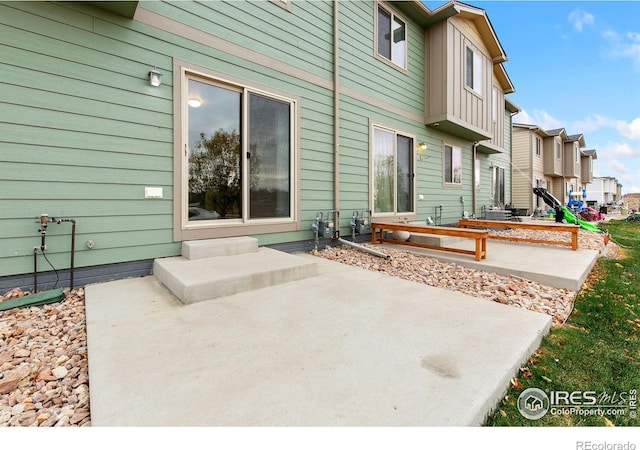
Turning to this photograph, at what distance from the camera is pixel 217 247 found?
11.2ft

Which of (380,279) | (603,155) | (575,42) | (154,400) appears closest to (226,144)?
(380,279)

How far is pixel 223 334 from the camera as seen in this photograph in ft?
A: 6.34

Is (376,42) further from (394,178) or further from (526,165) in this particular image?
(526,165)

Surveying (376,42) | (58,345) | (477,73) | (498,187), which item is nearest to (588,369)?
(58,345)

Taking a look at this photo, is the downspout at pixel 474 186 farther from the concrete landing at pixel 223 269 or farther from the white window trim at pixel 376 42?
the concrete landing at pixel 223 269

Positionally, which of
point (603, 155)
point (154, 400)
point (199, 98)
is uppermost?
point (603, 155)

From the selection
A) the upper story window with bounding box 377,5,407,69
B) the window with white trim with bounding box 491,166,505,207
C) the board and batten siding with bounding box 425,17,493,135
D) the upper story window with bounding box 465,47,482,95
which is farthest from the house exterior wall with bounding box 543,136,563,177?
the upper story window with bounding box 377,5,407,69

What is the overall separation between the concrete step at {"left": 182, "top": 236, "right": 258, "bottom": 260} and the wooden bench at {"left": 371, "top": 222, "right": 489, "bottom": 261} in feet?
9.11

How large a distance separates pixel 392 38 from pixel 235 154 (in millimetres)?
4822

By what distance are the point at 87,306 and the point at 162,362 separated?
51.6 inches

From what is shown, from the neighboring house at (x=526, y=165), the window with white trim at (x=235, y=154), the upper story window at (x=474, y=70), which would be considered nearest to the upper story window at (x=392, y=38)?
the upper story window at (x=474, y=70)

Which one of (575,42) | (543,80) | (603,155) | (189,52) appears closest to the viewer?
(189,52)

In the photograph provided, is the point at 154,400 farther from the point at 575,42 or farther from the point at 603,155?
the point at 603,155

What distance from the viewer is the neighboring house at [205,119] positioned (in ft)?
8.91
